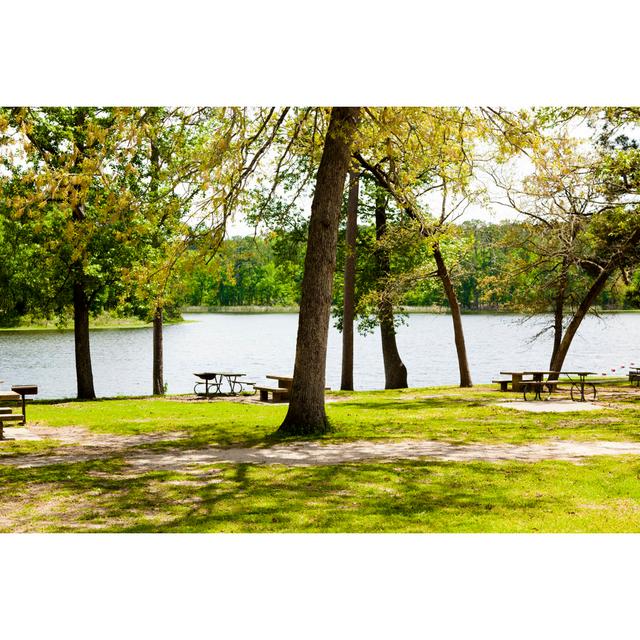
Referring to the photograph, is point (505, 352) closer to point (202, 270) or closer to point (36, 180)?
point (202, 270)

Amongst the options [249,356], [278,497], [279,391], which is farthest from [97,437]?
[249,356]

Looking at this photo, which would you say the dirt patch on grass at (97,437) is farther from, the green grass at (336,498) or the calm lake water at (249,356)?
the calm lake water at (249,356)

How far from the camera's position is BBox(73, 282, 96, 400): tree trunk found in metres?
19.2

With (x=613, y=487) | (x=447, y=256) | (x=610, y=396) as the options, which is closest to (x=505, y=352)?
(x=447, y=256)

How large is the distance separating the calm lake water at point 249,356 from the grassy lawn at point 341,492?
41.6ft

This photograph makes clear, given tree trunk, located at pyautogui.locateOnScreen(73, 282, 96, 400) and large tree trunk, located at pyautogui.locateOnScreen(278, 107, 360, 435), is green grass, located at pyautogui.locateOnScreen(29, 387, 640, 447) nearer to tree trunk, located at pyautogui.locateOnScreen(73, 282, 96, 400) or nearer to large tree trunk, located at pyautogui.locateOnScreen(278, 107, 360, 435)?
large tree trunk, located at pyautogui.locateOnScreen(278, 107, 360, 435)

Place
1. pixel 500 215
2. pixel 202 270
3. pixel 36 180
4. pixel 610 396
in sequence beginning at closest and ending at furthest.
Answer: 1. pixel 36 180
2. pixel 202 270
3. pixel 610 396
4. pixel 500 215

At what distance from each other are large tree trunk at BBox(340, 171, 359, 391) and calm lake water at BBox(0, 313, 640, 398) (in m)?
2.21

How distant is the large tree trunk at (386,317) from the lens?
2166 cm

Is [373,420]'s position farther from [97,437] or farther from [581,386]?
[581,386]

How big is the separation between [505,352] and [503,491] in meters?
34.3

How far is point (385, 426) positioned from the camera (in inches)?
477

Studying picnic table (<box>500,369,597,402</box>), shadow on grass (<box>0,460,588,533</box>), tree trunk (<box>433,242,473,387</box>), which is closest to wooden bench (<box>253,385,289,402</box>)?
picnic table (<box>500,369,597,402</box>)

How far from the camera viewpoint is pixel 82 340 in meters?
19.3
